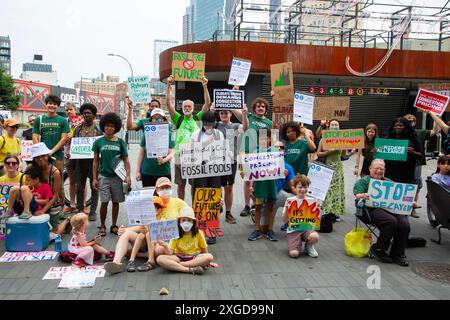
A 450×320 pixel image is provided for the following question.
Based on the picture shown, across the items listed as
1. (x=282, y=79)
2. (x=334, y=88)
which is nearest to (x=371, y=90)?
(x=334, y=88)

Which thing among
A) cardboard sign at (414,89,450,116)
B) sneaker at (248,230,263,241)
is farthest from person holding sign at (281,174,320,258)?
cardboard sign at (414,89,450,116)

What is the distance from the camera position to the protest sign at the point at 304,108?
→ 24.6 ft

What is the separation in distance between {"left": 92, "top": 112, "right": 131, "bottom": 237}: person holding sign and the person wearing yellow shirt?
1.80 m

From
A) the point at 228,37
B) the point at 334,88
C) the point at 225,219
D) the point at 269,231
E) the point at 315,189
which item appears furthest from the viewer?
the point at 334,88

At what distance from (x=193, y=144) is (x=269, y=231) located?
176 centimetres

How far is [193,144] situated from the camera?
6.22 meters

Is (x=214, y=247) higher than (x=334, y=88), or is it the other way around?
(x=334, y=88)

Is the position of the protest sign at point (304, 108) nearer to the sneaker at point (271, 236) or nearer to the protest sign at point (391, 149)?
the protest sign at point (391, 149)

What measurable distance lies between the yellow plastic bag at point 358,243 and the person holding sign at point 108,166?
3328 mm

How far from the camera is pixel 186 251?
5.00 m

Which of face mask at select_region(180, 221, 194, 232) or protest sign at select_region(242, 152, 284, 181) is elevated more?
protest sign at select_region(242, 152, 284, 181)

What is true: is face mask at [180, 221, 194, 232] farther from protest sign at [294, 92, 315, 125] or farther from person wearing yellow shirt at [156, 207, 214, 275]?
protest sign at [294, 92, 315, 125]

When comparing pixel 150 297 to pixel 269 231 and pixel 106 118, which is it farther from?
pixel 106 118

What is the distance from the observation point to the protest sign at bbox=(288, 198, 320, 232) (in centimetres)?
565
